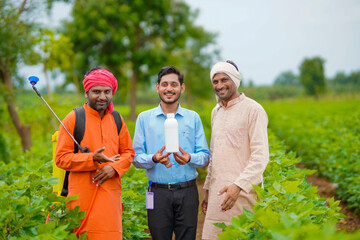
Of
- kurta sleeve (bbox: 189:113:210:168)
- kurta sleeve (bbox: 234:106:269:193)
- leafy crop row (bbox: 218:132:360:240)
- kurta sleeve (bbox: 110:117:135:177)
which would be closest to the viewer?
leafy crop row (bbox: 218:132:360:240)

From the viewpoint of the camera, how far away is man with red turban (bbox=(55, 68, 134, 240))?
9.39 ft

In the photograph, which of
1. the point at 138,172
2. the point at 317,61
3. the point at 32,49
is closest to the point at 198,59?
the point at 317,61

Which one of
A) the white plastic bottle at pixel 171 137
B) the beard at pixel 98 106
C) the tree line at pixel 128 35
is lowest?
the white plastic bottle at pixel 171 137

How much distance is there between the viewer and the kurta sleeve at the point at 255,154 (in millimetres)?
2938

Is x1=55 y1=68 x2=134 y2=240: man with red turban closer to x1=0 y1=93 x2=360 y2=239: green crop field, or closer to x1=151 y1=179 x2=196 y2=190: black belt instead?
x1=0 y1=93 x2=360 y2=239: green crop field

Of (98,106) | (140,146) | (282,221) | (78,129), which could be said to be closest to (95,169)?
(78,129)

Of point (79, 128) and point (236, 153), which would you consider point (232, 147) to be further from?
point (79, 128)

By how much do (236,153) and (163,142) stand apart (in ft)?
2.24

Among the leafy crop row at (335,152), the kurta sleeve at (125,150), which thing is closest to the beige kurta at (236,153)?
the kurta sleeve at (125,150)

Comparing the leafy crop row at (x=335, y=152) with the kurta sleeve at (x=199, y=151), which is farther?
the leafy crop row at (x=335, y=152)

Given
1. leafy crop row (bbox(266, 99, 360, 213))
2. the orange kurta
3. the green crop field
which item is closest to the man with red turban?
the orange kurta

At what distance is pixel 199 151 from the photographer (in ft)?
11.3

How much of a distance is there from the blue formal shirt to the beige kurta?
0.23 meters

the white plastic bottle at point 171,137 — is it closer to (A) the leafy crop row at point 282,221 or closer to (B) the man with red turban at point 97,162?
(B) the man with red turban at point 97,162
